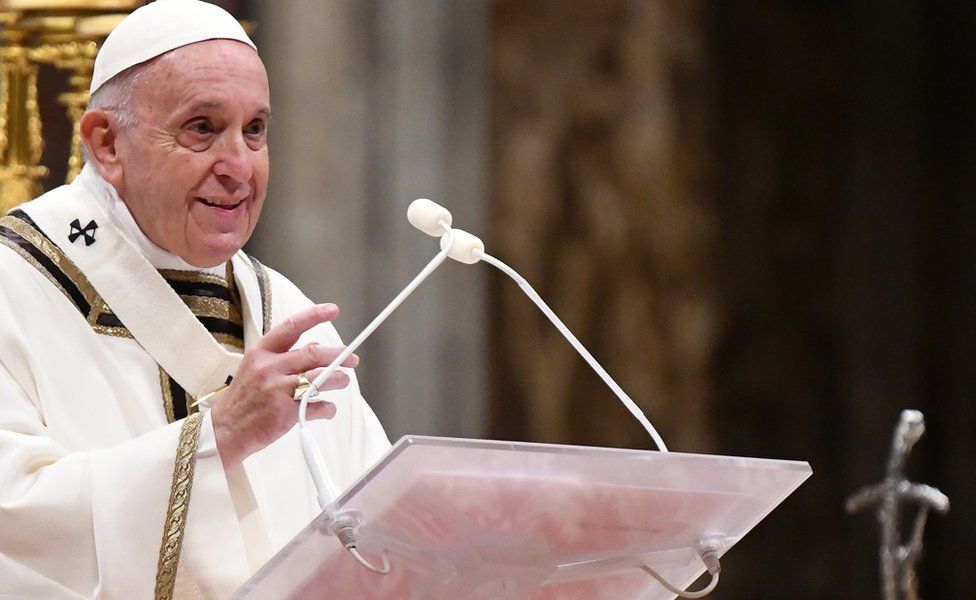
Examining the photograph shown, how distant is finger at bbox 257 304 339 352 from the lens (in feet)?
8.04

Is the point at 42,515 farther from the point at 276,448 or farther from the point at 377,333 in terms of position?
the point at 377,333

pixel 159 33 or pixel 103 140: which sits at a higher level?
pixel 159 33

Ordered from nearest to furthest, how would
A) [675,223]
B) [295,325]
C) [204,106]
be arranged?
[295,325] → [204,106] → [675,223]

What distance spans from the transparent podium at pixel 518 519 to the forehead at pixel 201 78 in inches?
42.4

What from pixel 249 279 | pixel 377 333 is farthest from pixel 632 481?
pixel 377 333

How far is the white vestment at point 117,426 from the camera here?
108 inches

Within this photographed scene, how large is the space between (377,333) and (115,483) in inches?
117

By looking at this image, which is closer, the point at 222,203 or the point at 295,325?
the point at 295,325

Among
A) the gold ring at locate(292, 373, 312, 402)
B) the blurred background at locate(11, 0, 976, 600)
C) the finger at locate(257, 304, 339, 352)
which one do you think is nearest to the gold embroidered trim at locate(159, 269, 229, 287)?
the gold ring at locate(292, 373, 312, 402)

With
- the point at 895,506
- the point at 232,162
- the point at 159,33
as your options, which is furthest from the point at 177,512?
the point at 895,506

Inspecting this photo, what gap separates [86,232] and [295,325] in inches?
30.3

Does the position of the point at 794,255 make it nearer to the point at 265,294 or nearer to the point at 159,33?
the point at 265,294

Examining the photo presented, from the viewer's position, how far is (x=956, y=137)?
650cm

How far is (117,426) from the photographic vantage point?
9.90 feet
